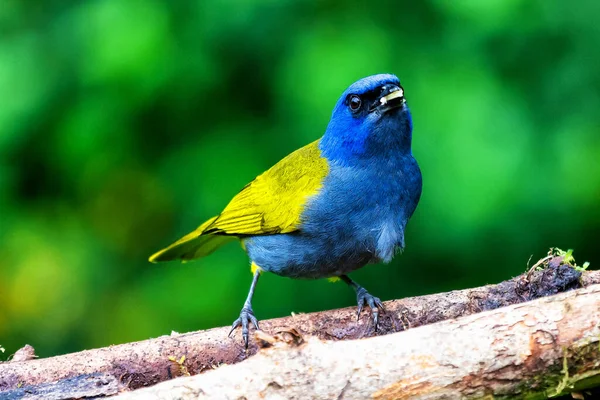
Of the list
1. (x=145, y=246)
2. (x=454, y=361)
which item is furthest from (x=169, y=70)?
(x=454, y=361)

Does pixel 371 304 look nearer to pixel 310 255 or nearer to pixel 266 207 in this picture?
pixel 310 255

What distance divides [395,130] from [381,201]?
0.32 meters

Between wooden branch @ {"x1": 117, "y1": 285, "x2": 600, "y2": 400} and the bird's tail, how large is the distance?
1.85 m

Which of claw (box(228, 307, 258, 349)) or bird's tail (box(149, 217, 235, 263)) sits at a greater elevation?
bird's tail (box(149, 217, 235, 263))

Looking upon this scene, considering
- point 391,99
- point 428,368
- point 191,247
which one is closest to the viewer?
point 428,368

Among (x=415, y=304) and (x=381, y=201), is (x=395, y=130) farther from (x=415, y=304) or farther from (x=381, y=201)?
(x=415, y=304)

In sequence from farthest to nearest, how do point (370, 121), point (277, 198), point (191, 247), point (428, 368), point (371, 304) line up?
point (191, 247) → point (277, 198) → point (371, 304) → point (370, 121) → point (428, 368)

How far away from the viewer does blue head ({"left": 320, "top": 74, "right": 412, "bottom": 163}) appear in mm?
3523

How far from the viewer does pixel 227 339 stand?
140 inches

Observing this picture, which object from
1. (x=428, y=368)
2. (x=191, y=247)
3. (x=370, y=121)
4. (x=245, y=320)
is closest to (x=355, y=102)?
(x=370, y=121)

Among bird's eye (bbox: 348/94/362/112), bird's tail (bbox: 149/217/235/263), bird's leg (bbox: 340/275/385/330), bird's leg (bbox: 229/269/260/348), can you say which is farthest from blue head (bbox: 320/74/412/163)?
bird's tail (bbox: 149/217/235/263)

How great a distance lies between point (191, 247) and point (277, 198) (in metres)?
0.70

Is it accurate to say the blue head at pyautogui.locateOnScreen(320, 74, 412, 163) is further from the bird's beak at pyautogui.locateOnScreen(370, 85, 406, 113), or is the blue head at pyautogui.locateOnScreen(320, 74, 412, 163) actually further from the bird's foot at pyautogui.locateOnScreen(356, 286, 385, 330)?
the bird's foot at pyautogui.locateOnScreen(356, 286, 385, 330)

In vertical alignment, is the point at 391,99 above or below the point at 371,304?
above
